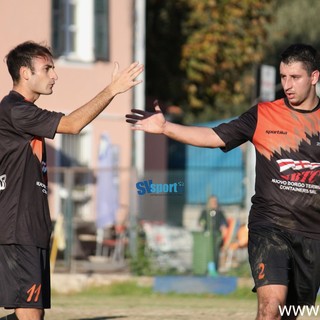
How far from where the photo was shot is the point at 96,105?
25.8ft

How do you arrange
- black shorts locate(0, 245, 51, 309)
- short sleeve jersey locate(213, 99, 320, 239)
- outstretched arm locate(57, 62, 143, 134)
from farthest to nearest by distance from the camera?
1. short sleeve jersey locate(213, 99, 320, 239)
2. black shorts locate(0, 245, 51, 309)
3. outstretched arm locate(57, 62, 143, 134)

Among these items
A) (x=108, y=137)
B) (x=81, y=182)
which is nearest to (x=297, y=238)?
(x=81, y=182)

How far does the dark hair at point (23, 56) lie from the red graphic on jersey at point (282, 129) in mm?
1583

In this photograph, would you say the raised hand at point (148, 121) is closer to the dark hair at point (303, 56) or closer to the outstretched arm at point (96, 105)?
the outstretched arm at point (96, 105)

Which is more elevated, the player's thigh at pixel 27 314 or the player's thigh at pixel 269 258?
the player's thigh at pixel 269 258

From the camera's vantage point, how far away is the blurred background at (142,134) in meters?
20.6

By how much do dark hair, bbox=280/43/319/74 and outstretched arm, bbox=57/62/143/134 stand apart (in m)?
1.13

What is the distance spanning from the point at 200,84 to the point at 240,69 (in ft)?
3.84

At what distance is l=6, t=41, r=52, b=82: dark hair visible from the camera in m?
8.32

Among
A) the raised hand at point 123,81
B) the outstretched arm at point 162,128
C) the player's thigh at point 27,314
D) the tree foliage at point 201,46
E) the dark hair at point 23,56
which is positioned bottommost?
the player's thigh at point 27,314

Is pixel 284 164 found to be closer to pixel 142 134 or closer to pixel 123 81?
pixel 123 81

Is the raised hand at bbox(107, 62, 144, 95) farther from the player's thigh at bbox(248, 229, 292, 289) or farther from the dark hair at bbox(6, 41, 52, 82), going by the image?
the player's thigh at bbox(248, 229, 292, 289)

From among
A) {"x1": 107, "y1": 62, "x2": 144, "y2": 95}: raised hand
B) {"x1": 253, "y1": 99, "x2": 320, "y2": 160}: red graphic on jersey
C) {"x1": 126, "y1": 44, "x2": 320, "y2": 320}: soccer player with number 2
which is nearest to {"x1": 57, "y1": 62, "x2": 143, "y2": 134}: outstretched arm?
{"x1": 107, "y1": 62, "x2": 144, "y2": 95}: raised hand

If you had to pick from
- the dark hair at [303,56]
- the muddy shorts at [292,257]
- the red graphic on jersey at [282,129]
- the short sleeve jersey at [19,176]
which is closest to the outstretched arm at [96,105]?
the short sleeve jersey at [19,176]
